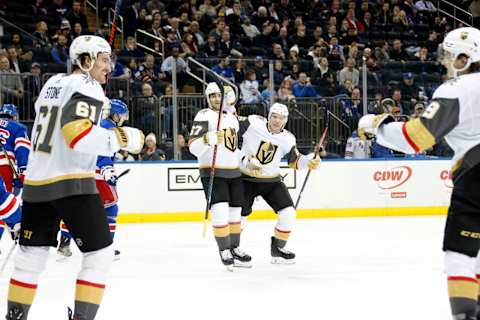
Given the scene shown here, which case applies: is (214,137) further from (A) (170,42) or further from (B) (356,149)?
(A) (170,42)

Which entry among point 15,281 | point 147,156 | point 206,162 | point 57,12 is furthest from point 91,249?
point 57,12

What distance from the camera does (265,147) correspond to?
6812 mm

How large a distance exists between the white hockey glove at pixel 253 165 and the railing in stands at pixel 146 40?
19.2 feet

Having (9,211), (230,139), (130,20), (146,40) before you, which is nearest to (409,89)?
(146,40)

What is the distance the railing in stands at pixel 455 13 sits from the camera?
56.3ft

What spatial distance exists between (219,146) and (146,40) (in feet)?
21.9

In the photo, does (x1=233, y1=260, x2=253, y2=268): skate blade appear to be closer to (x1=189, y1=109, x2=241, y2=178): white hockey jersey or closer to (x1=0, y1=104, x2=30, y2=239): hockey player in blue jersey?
(x1=189, y1=109, x2=241, y2=178): white hockey jersey

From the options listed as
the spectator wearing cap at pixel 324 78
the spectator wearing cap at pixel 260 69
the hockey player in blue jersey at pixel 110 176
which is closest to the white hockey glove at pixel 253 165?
the hockey player in blue jersey at pixel 110 176

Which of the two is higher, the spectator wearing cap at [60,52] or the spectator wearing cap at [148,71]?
the spectator wearing cap at [60,52]

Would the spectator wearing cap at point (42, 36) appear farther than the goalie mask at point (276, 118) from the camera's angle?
Yes

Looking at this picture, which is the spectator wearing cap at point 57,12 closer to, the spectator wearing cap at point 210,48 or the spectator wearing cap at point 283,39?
the spectator wearing cap at point 210,48

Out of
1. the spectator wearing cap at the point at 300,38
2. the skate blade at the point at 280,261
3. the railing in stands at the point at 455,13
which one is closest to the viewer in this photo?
the skate blade at the point at 280,261

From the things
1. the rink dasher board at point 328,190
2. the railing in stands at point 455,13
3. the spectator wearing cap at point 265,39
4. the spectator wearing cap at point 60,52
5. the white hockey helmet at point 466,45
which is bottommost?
the rink dasher board at point 328,190

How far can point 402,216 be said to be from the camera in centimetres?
1112
